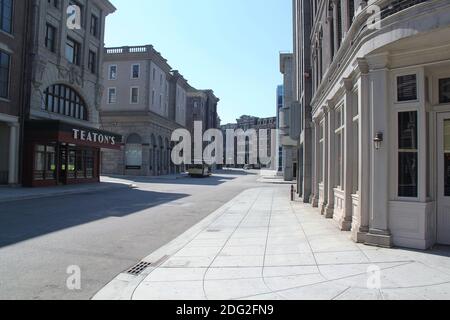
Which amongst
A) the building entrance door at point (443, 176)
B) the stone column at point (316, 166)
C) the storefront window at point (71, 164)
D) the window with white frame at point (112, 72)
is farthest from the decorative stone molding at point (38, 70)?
the window with white frame at point (112, 72)

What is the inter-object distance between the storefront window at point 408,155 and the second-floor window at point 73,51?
28.6 m

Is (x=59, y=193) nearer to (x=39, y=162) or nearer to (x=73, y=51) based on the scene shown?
(x=39, y=162)

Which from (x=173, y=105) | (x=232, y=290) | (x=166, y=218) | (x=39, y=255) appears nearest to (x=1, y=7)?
(x=166, y=218)

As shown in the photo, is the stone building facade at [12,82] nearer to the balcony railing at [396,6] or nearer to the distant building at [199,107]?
the balcony railing at [396,6]

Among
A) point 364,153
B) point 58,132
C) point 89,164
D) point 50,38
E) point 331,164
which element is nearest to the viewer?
point 364,153

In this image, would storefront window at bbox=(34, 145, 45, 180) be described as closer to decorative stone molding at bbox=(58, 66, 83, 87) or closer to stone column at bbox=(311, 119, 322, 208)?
decorative stone molding at bbox=(58, 66, 83, 87)

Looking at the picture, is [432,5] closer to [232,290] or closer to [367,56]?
[367,56]

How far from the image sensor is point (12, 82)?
24.6 meters

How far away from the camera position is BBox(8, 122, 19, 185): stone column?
24.7 m

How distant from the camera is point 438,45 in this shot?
298 inches

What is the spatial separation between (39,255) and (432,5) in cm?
825

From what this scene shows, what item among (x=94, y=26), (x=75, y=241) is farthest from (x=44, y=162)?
(x=75, y=241)

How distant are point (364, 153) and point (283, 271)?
11.1ft

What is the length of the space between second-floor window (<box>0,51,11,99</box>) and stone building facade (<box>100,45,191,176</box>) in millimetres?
25991
